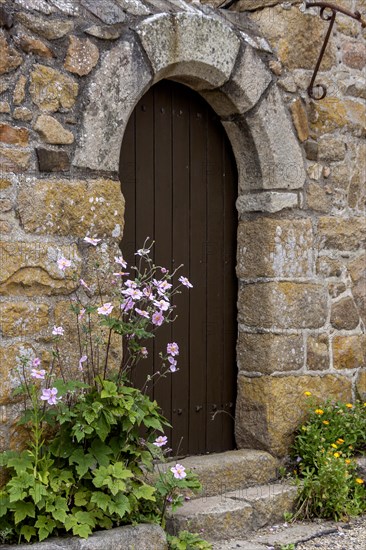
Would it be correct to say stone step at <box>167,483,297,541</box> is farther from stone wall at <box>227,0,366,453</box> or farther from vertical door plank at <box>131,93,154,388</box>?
vertical door plank at <box>131,93,154,388</box>

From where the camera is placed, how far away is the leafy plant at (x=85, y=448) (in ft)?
11.5

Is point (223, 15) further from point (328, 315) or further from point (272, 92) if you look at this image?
point (328, 315)

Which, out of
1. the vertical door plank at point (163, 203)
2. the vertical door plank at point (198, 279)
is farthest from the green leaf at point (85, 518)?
the vertical door plank at point (198, 279)

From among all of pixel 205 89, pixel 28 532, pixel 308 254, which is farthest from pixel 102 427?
pixel 205 89

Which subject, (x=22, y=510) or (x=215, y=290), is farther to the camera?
(x=215, y=290)

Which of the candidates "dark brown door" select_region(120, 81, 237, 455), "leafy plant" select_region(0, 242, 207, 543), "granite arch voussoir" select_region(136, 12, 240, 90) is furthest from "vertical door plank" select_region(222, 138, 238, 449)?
"leafy plant" select_region(0, 242, 207, 543)

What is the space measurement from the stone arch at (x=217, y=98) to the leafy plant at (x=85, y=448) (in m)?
0.61

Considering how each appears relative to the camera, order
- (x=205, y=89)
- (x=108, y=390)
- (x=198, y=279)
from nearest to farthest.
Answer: (x=108, y=390) < (x=205, y=89) < (x=198, y=279)

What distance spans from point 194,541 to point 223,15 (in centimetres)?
273

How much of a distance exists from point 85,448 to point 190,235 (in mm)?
1518

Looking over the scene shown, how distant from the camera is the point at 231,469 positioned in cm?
466

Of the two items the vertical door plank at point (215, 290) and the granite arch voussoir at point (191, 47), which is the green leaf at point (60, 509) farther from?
the granite arch voussoir at point (191, 47)

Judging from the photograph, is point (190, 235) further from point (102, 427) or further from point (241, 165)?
point (102, 427)

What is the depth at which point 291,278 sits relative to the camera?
16.3ft
